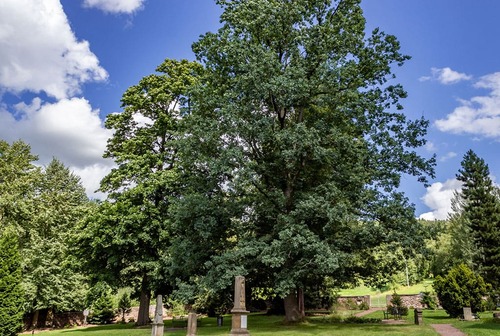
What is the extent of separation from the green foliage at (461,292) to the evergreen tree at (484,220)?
11627 mm

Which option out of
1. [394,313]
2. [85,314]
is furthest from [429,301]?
[85,314]

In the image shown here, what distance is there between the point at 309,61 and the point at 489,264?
2563 centimetres

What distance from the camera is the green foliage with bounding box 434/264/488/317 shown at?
2167 cm

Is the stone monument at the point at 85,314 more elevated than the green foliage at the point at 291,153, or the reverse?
the green foliage at the point at 291,153

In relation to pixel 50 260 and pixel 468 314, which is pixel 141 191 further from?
pixel 468 314

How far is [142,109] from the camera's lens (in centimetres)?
2564

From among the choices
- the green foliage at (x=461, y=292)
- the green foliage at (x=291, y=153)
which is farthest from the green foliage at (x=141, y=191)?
the green foliage at (x=461, y=292)

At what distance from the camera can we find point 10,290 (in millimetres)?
17094

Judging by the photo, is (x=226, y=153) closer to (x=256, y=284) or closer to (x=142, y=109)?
(x=256, y=284)

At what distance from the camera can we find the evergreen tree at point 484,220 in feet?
105

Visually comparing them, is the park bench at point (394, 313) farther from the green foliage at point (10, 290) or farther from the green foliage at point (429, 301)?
the green foliage at point (10, 290)

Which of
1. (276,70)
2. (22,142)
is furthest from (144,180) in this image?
(22,142)

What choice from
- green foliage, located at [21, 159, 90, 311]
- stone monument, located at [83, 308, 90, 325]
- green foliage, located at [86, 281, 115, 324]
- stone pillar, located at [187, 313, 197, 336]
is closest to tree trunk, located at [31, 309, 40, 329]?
green foliage, located at [21, 159, 90, 311]

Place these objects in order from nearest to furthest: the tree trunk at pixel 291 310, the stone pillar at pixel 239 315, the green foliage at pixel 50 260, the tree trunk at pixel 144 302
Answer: the stone pillar at pixel 239 315 → the tree trunk at pixel 291 310 → the tree trunk at pixel 144 302 → the green foliage at pixel 50 260
